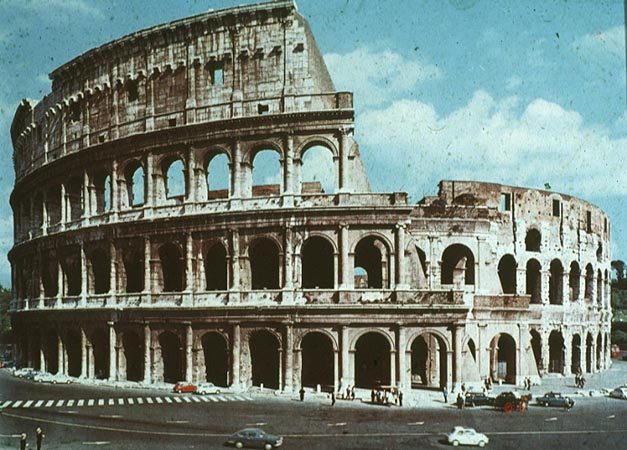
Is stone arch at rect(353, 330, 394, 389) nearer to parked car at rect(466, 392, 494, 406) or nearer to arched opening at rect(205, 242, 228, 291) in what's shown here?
parked car at rect(466, 392, 494, 406)

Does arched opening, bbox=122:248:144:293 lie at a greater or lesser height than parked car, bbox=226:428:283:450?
greater

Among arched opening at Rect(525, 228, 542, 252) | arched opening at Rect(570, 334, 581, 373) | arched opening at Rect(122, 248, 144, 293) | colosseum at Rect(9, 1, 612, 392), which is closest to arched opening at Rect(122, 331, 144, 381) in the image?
colosseum at Rect(9, 1, 612, 392)

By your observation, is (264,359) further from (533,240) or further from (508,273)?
(533,240)

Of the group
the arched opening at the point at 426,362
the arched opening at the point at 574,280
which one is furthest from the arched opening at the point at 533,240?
the arched opening at the point at 426,362

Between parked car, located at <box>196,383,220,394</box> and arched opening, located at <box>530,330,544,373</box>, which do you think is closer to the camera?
parked car, located at <box>196,383,220,394</box>

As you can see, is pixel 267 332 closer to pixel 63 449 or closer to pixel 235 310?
pixel 235 310

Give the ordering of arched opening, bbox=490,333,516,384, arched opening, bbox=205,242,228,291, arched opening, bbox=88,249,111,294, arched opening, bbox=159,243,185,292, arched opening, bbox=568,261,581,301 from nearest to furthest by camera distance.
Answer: arched opening, bbox=205,242,228,291, arched opening, bbox=159,243,185,292, arched opening, bbox=88,249,111,294, arched opening, bbox=490,333,516,384, arched opening, bbox=568,261,581,301

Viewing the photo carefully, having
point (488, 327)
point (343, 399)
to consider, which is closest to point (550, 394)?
point (488, 327)
